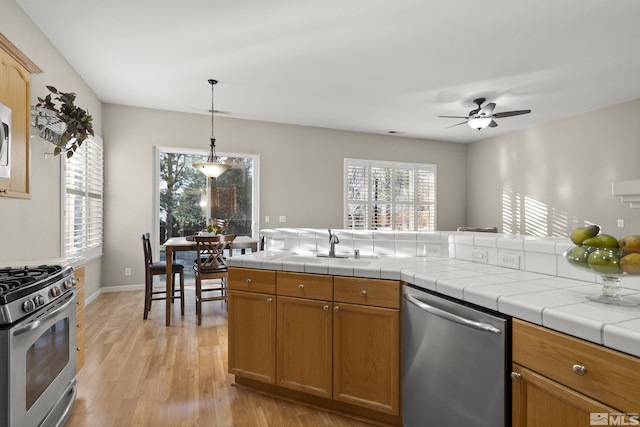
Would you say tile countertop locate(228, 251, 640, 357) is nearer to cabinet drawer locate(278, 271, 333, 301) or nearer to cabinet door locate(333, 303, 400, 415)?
cabinet drawer locate(278, 271, 333, 301)

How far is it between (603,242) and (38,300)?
224 cm

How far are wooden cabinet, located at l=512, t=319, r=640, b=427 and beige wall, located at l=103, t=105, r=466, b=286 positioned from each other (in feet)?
15.7

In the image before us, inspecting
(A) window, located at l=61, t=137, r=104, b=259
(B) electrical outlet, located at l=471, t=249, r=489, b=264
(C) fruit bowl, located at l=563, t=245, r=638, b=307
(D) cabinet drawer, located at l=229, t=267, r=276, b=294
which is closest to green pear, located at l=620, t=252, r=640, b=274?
(C) fruit bowl, located at l=563, t=245, r=638, b=307

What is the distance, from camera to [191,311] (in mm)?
4012

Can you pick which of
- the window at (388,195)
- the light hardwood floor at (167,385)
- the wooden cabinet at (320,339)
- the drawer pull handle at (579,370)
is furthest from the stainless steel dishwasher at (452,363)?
the window at (388,195)

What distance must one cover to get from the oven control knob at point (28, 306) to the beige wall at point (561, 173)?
548 centimetres

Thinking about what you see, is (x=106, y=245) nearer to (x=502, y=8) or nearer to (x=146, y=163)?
(x=146, y=163)

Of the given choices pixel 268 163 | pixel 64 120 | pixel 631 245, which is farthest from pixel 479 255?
pixel 268 163

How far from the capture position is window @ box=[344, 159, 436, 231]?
6.38 meters

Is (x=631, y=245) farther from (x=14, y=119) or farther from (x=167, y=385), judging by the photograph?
(x=14, y=119)

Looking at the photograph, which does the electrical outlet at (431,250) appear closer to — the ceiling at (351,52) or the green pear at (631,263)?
the green pear at (631,263)

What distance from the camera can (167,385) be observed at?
2270 millimetres

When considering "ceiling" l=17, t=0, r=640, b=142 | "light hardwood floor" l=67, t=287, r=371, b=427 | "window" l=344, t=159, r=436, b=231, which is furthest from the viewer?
"window" l=344, t=159, r=436, b=231

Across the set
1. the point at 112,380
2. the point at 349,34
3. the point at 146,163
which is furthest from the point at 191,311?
the point at 349,34
